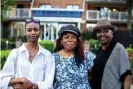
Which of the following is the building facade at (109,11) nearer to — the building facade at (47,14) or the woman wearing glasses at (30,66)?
the building facade at (47,14)

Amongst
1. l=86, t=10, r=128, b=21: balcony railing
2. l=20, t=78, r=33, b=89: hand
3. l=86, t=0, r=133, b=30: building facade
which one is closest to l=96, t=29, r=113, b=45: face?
l=20, t=78, r=33, b=89: hand

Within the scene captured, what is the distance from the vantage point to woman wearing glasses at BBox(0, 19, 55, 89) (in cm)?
379

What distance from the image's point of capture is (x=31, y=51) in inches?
154

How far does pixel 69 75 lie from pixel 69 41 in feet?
1.12

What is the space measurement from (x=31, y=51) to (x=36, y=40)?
0.38 ft

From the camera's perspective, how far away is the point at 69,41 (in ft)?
13.4

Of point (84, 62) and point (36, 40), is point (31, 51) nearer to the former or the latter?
point (36, 40)

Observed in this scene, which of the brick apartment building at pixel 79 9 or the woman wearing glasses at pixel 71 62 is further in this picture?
the brick apartment building at pixel 79 9

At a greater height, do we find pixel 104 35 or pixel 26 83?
pixel 104 35

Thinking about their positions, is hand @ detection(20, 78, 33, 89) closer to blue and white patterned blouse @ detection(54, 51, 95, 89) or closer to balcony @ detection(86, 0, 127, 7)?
blue and white patterned blouse @ detection(54, 51, 95, 89)

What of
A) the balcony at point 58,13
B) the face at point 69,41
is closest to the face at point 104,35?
the face at point 69,41

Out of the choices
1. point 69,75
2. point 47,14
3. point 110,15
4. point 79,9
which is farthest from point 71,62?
point 110,15

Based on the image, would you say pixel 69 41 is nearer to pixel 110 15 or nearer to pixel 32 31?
pixel 32 31

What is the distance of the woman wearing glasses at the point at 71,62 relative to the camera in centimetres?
402
